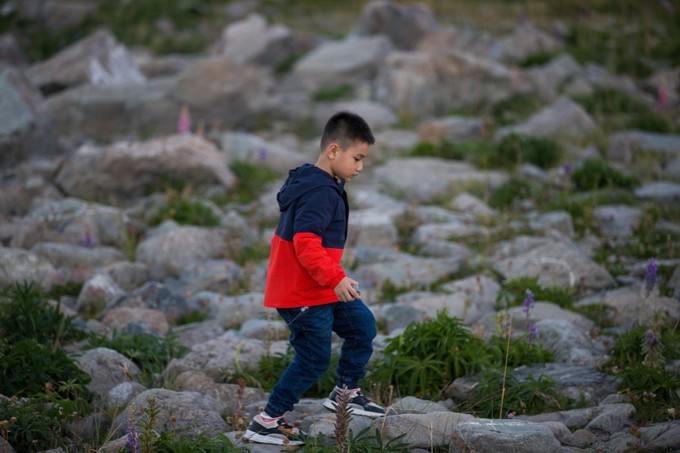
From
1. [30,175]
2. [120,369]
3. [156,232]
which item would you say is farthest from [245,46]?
[120,369]

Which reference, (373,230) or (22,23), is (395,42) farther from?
(373,230)

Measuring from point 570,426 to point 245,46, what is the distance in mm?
15638

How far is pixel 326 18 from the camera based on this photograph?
78.8 ft

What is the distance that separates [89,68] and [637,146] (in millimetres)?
9787

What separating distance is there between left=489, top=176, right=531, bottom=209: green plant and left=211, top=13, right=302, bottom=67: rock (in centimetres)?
999

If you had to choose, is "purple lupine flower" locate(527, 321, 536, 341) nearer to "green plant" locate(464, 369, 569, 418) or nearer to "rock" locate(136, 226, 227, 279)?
"green plant" locate(464, 369, 569, 418)

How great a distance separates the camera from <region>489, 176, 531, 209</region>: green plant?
9.39m

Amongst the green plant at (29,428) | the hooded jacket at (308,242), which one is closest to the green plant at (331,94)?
the hooded jacket at (308,242)

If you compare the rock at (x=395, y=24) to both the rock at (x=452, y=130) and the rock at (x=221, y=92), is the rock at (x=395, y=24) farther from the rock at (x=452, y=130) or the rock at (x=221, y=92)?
the rock at (x=452, y=130)

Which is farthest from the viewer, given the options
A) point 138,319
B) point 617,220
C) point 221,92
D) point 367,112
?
point 367,112

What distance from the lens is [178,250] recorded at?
7863 millimetres

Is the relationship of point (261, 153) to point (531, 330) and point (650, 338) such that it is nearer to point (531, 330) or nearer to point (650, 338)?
point (531, 330)

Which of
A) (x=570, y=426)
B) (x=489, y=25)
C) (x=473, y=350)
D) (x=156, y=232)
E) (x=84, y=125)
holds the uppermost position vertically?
(x=489, y=25)

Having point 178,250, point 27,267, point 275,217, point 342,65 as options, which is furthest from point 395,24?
point 27,267
